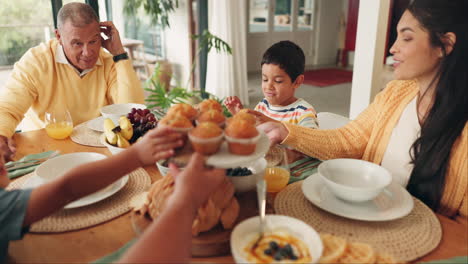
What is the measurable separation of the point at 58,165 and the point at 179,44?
5050 mm

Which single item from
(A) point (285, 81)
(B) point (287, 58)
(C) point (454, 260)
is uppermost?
(B) point (287, 58)

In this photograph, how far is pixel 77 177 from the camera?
86 cm

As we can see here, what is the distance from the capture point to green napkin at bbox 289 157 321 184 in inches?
48.8

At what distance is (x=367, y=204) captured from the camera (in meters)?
1.02

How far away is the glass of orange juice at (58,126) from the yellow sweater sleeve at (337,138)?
967mm

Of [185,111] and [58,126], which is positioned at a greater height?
[185,111]

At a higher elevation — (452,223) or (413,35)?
(413,35)

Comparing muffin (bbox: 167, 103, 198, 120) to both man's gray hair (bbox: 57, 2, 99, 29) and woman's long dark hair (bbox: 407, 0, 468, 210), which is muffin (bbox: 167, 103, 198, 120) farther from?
man's gray hair (bbox: 57, 2, 99, 29)

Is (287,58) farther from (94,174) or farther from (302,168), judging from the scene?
(94,174)

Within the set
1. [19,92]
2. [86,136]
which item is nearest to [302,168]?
[86,136]

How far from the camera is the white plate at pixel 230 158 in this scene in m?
0.78

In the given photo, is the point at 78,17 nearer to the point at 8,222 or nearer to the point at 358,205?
A: the point at 8,222

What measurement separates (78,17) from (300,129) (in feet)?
4.30

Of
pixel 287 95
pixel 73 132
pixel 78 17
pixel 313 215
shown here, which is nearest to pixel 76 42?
pixel 78 17
